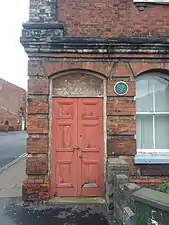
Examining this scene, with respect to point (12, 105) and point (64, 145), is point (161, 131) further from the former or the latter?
point (12, 105)

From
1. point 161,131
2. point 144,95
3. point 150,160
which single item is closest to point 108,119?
point 144,95

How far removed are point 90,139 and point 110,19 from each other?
3.09 metres

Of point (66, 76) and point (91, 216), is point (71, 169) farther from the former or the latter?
point (66, 76)

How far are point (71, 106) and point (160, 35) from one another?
289 centimetres

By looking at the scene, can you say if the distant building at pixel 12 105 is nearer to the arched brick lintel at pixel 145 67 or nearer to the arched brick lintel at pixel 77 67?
the arched brick lintel at pixel 77 67

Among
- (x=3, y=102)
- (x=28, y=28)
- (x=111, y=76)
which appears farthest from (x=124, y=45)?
(x=3, y=102)

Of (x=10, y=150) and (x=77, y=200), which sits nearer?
(x=77, y=200)

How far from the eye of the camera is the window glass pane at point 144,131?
8.69m

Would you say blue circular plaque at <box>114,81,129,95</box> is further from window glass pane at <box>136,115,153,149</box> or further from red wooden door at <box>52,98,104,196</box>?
window glass pane at <box>136,115,153,149</box>

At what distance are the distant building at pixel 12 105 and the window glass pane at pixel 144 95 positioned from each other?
5982 centimetres

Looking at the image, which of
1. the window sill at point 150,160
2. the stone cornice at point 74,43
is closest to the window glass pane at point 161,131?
the window sill at point 150,160

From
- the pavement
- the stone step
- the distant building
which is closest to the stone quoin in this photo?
the stone step

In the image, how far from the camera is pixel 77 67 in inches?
326

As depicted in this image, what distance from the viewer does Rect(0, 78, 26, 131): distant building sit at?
229ft
